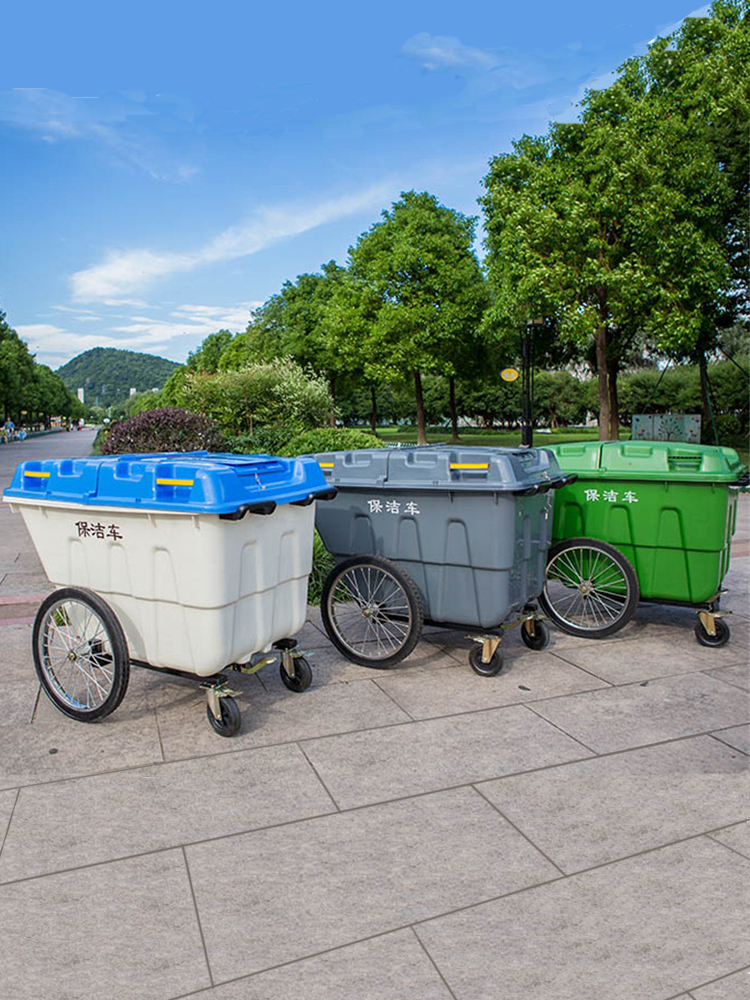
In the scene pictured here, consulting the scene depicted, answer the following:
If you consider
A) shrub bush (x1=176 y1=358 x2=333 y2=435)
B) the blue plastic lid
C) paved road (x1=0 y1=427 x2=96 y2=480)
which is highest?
shrub bush (x1=176 y1=358 x2=333 y2=435)

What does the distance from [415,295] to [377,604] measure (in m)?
29.0

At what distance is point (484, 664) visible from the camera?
4.94m

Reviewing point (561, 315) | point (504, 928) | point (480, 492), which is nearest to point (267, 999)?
point (504, 928)

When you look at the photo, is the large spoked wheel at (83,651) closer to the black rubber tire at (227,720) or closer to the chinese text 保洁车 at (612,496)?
the black rubber tire at (227,720)

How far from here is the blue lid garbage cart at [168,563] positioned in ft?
12.4

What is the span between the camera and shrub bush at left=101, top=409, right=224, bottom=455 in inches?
415

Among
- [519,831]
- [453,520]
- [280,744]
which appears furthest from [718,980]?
[453,520]

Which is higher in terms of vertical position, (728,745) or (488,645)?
(488,645)

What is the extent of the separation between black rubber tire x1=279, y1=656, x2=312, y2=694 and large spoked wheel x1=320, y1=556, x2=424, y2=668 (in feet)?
1.79

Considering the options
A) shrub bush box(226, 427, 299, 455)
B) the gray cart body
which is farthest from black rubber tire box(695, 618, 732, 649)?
shrub bush box(226, 427, 299, 455)

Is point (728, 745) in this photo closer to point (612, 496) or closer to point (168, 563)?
point (612, 496)

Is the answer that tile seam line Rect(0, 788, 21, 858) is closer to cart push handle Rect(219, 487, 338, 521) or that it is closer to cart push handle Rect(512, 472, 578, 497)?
cart push handle Rect(219, 487, 338, 521)

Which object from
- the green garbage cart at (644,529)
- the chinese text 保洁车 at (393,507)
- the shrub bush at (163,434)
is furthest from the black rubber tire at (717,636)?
the shrub bush at (163,434)

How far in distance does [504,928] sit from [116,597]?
2.60 m
